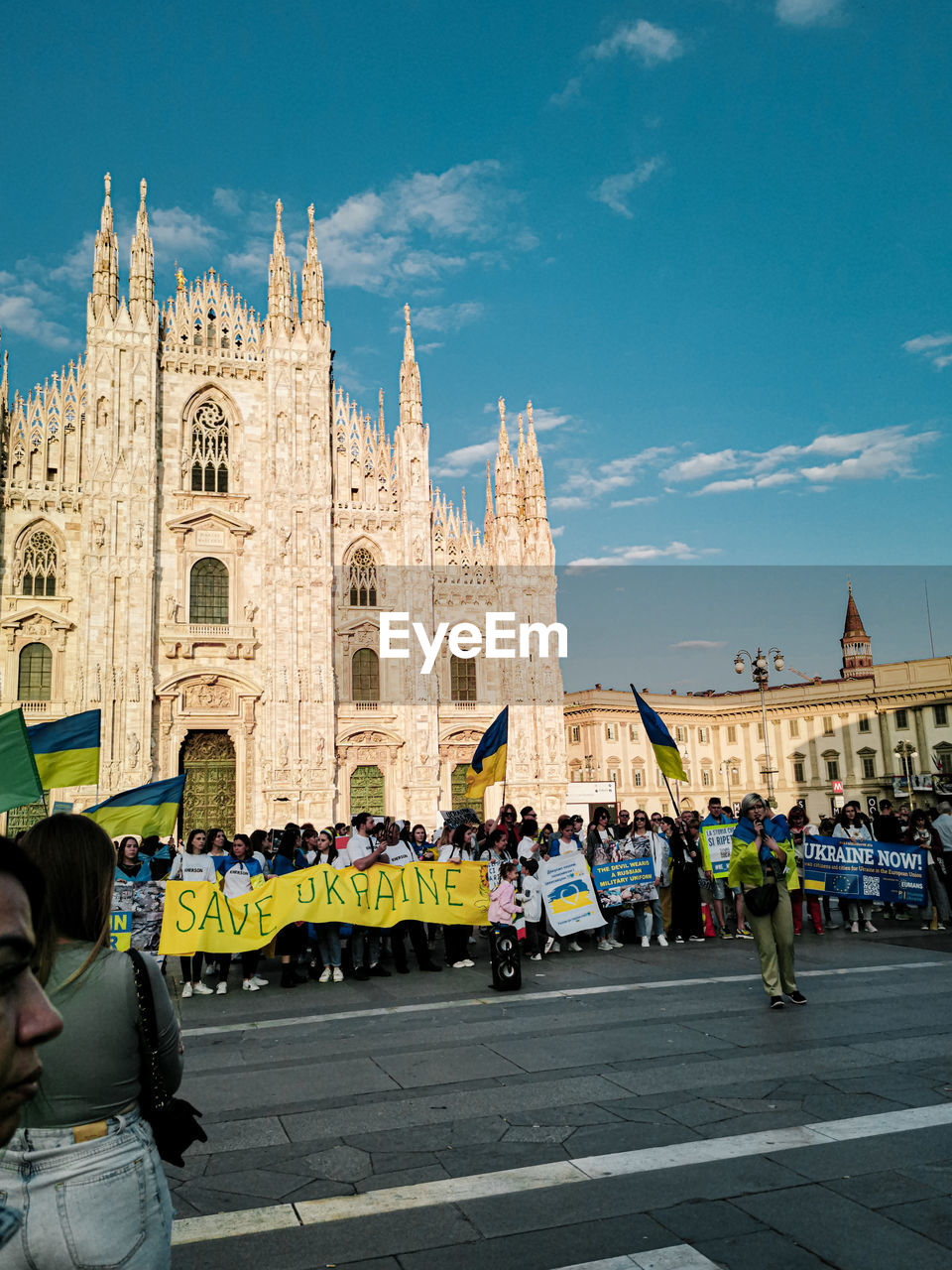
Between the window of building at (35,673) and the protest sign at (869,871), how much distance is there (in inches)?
966

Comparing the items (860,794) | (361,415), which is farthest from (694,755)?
(361,415)

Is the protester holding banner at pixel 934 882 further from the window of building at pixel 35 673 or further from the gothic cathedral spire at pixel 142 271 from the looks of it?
the gothic cathedral spire at pixel 142 271

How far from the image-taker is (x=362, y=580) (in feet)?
115

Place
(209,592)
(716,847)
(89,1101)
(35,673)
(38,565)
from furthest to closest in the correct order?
(209,592) < (38,565) < (35,673) < (716,847) < (89,1101)

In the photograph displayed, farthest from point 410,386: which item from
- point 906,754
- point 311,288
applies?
point 906,754

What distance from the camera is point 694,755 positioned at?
71875mm

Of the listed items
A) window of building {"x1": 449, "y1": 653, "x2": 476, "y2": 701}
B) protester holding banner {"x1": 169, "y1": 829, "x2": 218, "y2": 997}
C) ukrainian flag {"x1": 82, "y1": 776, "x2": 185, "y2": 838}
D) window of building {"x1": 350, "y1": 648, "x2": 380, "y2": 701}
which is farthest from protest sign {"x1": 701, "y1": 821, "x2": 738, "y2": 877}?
window of building {"x1": 449, "y1": 653, "x2": 476, "y2": 701}

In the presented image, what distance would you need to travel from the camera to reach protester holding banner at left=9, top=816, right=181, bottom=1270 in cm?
241

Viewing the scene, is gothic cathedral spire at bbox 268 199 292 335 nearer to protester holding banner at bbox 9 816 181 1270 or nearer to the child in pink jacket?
the child in pink jacket

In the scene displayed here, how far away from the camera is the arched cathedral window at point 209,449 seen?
3359cm

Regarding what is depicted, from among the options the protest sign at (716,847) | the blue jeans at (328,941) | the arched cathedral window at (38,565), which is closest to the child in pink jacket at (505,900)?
the blue jeans at (328,941)

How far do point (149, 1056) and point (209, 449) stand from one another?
108 ft

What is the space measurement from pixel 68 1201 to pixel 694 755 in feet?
236

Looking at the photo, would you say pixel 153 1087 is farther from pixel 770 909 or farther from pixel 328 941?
pixel 328 941
